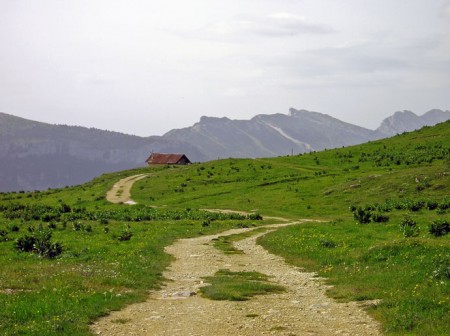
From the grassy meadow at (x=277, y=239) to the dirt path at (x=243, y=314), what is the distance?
2.22 feet

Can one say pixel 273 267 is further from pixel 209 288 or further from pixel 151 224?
pixel 151 224

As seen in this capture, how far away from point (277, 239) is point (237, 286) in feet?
53.7

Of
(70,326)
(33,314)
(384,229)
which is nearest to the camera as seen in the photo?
(70,326)

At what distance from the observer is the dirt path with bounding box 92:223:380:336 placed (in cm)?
1534

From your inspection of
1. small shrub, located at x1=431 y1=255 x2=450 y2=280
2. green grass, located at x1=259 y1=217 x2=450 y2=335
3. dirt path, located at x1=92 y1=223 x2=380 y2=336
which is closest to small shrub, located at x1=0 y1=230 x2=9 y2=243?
dirt path, located at x1=92 y1=223 x2=380 y2=336

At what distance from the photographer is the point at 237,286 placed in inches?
864

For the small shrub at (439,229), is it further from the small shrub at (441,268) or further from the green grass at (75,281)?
the green grass at (75,281)

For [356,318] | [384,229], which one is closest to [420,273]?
[356,318]

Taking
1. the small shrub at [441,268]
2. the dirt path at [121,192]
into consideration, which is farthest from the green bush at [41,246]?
the dirt path at [121,192]

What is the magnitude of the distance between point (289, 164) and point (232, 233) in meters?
60.5

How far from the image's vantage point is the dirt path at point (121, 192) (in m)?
83.9

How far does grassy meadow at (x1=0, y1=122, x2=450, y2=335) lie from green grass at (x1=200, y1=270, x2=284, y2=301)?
2.53 meters

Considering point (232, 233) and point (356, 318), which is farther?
point (232, 233)

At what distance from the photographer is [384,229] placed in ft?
123
